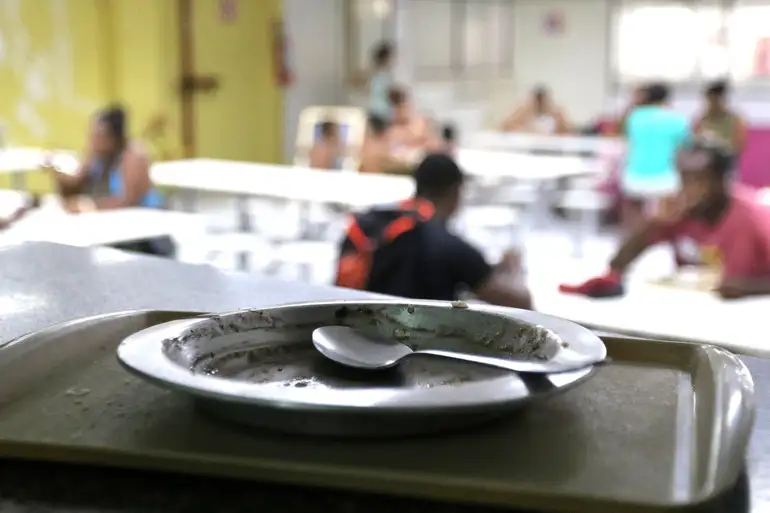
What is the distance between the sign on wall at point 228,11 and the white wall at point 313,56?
1.67ft

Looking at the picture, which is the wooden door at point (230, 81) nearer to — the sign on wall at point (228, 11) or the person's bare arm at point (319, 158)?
the sign on wall at point (228, 11)

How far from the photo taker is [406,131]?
684 centimetres

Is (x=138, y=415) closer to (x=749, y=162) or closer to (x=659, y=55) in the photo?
(x=749, y=162)

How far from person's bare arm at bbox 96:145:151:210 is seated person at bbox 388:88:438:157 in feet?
7.33

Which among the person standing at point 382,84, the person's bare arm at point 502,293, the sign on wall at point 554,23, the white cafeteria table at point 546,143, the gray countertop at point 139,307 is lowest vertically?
the person's bare arm at point 502,293

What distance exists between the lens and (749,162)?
302 inches

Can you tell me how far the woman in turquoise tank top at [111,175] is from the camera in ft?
15.4

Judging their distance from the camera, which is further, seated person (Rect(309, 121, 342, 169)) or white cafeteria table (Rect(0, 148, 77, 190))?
seated person (Rect(309, 121, 342, 169))

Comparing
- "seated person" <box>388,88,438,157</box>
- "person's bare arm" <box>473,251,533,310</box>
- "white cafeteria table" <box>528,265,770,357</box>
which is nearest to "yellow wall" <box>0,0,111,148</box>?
"seated person" <box>388,88,438,157</box>

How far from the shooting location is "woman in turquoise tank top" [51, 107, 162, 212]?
470 centimetres

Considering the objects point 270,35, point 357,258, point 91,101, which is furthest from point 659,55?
point 357,258

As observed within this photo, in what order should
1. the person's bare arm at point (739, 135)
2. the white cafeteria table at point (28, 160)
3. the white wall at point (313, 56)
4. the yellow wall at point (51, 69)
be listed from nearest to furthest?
1. the white cafeteria table at point (28, 160)
2. the person's bare arm at point (739, 135)
3. the yellow wall at point (51, 69)
4. the white wall at point (313, 56)

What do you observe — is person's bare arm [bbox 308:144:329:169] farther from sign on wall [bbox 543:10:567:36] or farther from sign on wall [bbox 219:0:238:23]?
sign on wall [bbox 543:10:567:36]

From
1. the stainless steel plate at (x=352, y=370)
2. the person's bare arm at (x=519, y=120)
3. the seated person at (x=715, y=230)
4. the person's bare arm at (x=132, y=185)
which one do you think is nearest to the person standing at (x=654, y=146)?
the person's bare arm at (x=519, y=120)
